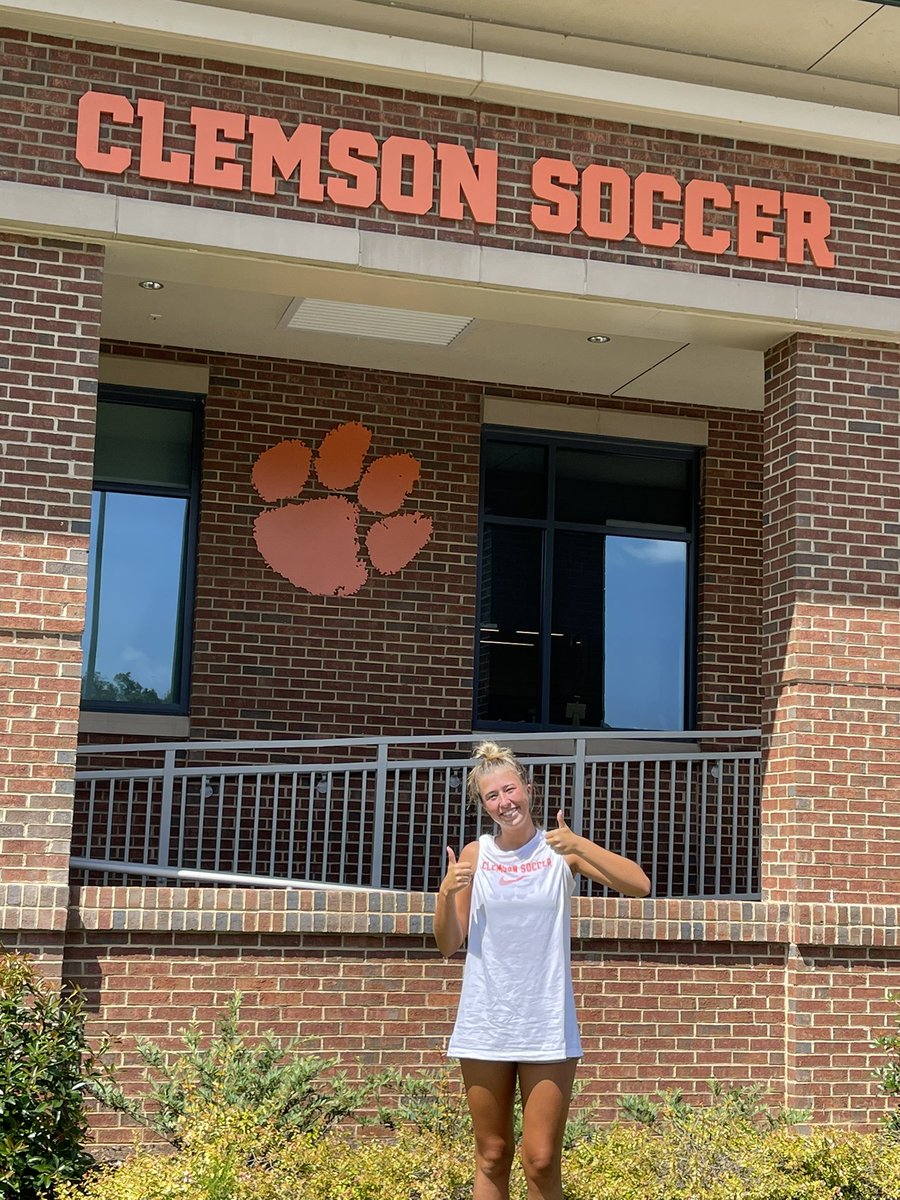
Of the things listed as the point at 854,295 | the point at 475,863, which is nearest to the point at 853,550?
the point at 854,295

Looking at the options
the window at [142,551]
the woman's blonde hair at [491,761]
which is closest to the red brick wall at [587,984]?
the woman's blonde hair at [491,761]

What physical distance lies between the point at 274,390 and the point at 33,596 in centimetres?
424

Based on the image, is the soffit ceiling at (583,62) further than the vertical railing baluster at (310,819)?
No

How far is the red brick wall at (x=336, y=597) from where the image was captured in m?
11.3

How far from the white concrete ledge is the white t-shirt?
16.4ft

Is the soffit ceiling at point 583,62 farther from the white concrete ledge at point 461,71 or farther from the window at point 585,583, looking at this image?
the window at point 585,583

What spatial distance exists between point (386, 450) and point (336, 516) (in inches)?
27.4

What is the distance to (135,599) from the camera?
11.4 metres

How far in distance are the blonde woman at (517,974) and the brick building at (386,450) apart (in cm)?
310

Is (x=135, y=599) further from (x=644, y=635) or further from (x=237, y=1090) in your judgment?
(x=237, y=1090)

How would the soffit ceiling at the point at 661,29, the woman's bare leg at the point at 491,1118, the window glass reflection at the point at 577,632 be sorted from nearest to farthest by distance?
the woman's bare leg at the point at 491,1118 → the soffit ceiling at the point at 661,29 → the window glass reflection at the point at 577,632

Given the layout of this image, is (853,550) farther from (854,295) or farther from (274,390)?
(274,390)

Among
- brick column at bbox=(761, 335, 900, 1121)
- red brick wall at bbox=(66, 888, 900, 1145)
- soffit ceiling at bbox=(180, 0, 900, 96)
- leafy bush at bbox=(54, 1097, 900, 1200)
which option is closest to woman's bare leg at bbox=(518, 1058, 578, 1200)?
leafy bush at bbox=(54, 1097, 900, 1200)

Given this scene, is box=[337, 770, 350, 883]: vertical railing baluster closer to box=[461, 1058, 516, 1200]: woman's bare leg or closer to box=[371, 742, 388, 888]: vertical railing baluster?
box=[371, 742, 388, 888]: vertical railing baluster
